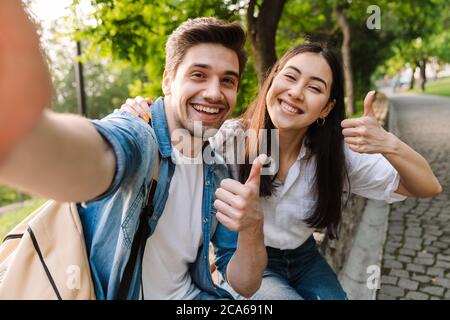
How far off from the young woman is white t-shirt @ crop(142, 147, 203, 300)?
0.54 metres

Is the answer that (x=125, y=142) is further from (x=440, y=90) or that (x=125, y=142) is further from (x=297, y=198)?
(x=440, y=90)

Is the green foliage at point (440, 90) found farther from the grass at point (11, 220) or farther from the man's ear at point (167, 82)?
the man's ear at point (167, 82)

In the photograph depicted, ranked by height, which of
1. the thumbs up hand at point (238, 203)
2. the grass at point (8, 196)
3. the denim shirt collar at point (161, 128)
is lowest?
the grass at point (8, 196)

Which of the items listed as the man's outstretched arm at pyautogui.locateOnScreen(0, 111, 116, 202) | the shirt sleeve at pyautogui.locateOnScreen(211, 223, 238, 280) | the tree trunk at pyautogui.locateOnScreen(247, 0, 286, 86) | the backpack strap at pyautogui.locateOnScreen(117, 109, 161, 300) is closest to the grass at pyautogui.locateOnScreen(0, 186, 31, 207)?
the tree trunk at pyautogui.locateOnScreen(247, 0, 286, 86)

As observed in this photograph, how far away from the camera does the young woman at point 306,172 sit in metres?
2.14

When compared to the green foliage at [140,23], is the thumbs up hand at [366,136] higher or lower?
lower

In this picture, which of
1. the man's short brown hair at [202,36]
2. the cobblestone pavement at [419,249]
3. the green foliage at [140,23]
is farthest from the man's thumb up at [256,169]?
the green foliage at [140,23]

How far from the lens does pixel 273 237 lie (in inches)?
87.4

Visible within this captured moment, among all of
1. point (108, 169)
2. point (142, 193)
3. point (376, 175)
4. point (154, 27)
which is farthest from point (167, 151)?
point (154, 27)

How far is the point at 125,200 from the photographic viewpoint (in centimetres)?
136

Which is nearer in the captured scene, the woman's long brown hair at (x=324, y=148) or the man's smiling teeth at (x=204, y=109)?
the man's smiling teeth at (x=204, y=109)

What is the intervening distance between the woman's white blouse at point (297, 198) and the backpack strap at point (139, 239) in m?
0.94

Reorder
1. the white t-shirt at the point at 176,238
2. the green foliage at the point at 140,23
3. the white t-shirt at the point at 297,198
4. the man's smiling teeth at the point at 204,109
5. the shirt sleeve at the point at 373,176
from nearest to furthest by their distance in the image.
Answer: the white t-shirt at the point at 176,238 < the man's smiling teeth at the point at 204,109 < the shirt sleeve at the point at 373,176 < the white t-shirt at the point at 297,198 < the green foliage at the point at 140,23

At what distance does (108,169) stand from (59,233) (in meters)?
0.49
